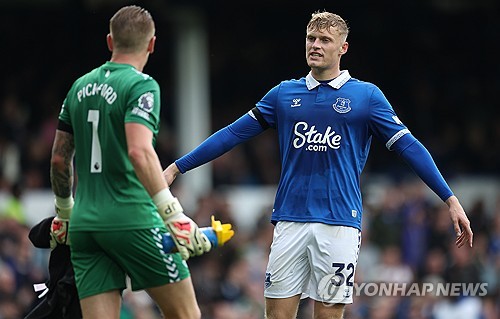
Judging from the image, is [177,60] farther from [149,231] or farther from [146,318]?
[149,231]

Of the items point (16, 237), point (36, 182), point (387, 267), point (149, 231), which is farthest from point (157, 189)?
point (36, 182)

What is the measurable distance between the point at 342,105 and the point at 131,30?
1.76m

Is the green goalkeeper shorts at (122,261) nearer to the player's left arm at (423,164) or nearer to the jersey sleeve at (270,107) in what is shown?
the jersey sleeve at (270,107)

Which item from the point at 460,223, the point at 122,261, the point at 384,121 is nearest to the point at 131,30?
the point at 122,261

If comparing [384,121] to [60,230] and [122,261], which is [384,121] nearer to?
[122,261]

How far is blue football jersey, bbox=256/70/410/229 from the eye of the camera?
8141mm

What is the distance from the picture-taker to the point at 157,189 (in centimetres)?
683

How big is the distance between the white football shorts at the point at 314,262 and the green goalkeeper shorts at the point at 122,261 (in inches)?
46.3

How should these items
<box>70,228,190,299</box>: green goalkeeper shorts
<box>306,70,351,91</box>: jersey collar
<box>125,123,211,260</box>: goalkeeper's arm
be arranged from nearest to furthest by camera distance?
<box>125,123,211,260</box>: goalkeeper's arm → <box>70,228,190,299</box>: green goalkeeper shorts → <box>306,70,351,91</box>: jersey collar

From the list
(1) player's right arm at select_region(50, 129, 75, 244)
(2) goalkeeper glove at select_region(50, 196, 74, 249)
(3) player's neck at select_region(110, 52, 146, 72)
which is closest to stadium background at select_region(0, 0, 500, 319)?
(2) goalkeeper glove at select_region(50, 196, 74, 249)

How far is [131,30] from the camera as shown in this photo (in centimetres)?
707

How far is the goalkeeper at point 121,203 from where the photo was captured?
6.92 m

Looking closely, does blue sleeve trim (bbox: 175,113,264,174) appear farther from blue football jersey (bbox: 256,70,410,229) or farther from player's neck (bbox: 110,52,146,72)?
player's neck (bbox: 110,52,146,72)

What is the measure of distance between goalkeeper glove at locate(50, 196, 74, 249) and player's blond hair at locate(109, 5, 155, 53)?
3.63ft
